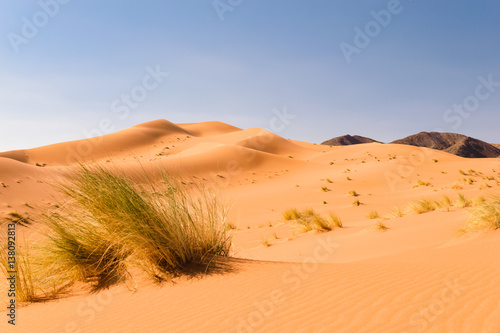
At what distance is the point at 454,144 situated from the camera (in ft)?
343

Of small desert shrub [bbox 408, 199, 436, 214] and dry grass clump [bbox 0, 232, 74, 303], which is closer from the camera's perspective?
dry grass clump [bbox 0, 232, 74, 303]

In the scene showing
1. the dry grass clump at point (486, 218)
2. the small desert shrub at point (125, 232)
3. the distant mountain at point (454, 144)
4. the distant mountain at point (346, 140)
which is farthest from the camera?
the distant mountain at point (346, 140)

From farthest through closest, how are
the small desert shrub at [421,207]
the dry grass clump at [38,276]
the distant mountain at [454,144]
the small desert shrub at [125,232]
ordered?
the distant mountain at [454,144]
the small desert shrub at [421,207]
the small desert shrub at [125,232]
the dry grass clump at [38,276]

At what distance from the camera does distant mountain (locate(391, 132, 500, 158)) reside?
96.8 metres

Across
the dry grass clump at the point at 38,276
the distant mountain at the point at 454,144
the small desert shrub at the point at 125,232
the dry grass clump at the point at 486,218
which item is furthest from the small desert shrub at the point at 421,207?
the distant mountain at the point at 454,144

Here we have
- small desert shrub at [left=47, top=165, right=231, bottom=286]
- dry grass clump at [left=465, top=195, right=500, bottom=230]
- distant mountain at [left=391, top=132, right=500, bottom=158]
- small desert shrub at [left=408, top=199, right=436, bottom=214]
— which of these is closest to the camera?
small desert shrub at [left=47, top=165, right=231, bottom=286]

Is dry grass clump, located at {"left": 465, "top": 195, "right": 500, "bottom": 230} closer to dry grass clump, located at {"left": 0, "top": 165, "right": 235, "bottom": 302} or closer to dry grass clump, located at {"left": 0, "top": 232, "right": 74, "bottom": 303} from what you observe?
dry grass clump, located at {"left": 0, "top": 165, "right": 235, "bottom": 302}

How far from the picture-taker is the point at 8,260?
3.74 metres

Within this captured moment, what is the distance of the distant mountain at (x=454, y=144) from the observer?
96.8 meters

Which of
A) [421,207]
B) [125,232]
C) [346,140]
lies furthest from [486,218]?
[346,140]

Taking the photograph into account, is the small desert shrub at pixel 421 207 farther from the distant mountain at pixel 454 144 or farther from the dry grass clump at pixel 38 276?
the distant mountain at pixel 454 144

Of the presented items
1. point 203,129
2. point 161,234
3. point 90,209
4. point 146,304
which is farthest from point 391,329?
point 203,129

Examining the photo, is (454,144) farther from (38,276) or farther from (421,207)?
(38,276)

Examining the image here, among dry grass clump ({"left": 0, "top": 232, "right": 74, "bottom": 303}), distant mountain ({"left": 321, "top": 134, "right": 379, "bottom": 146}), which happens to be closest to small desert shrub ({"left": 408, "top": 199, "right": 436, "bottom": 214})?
dry grass clump ({"left": 0, "top": 232, "right": 74, "bottom": 303})
